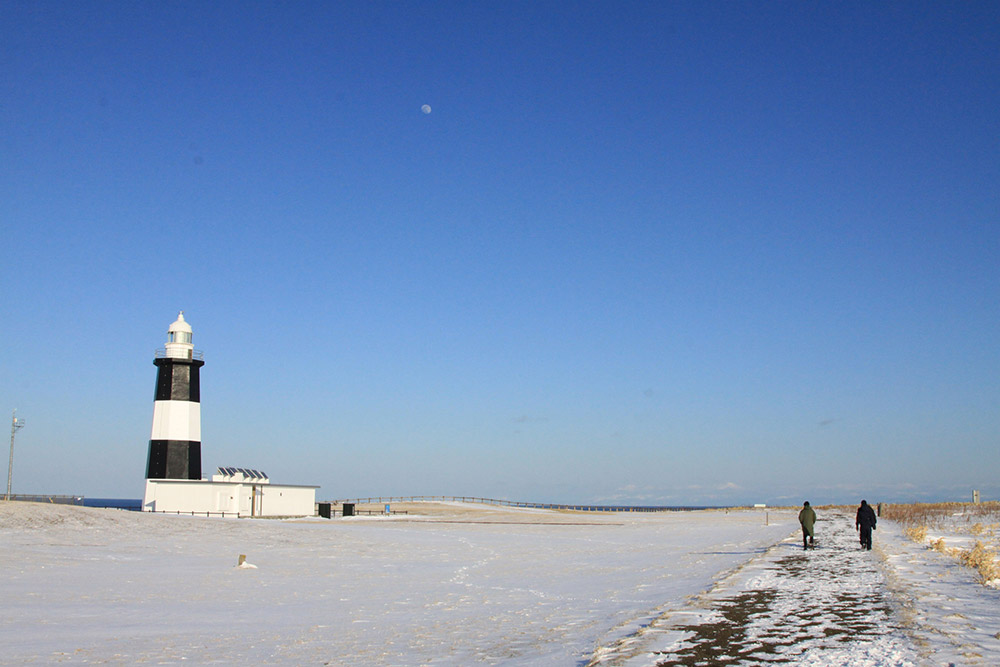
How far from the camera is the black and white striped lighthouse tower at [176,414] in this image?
171ft

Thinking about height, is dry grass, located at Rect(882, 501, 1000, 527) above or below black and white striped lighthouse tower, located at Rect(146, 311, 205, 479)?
below

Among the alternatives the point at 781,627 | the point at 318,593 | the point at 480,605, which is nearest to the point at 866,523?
the point at 480,605

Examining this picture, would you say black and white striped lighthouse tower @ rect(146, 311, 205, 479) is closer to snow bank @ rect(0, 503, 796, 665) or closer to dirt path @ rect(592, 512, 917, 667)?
snow bank @ rect(0, 503, 796, 665)

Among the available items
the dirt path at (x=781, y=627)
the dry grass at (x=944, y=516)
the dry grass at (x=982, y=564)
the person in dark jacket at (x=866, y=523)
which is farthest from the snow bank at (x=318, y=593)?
the dry grass at (x=944, y=516)

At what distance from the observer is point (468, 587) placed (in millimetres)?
19125

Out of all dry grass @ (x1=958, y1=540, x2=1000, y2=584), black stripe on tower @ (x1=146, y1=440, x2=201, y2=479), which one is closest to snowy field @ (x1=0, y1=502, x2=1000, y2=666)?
dry grass @ (x1=958, y1=540, x2=1000, y2=584)

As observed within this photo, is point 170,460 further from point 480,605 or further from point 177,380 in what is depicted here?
point 480,605

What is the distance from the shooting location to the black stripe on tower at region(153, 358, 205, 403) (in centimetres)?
5294

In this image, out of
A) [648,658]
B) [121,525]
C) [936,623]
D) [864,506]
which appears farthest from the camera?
[121,525]

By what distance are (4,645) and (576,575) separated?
14.0 m

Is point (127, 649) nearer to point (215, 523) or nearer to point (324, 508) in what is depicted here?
point (215, 523)

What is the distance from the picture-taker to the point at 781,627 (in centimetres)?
1130

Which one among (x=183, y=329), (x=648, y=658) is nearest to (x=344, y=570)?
(x=648, y=658)

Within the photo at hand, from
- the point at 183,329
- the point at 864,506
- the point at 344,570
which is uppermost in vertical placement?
the point at 183,329
